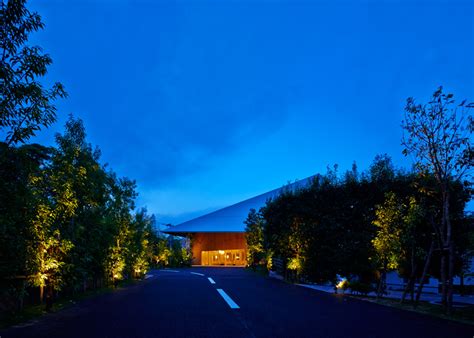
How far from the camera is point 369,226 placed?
17.8 m

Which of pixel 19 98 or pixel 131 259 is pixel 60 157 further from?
pixel 131 259

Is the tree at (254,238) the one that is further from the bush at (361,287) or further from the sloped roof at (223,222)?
the bush at (361,287)

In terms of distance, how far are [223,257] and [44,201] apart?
50965mm

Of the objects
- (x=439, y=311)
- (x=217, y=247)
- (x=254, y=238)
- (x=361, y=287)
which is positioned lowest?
(x=439, y=311)

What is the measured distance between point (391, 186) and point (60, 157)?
1273 cm

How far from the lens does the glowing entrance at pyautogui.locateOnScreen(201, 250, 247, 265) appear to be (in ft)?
194

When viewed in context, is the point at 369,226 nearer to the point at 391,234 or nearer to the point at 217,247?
the point at 391,234

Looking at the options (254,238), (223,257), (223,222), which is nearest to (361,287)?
(254,238)

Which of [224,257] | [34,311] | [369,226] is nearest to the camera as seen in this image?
[34,311]

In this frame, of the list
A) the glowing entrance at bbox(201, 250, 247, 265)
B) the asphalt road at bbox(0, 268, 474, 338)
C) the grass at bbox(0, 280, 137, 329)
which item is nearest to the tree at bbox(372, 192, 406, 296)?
the asphalt road at bbox(0, 268, 474, 338)

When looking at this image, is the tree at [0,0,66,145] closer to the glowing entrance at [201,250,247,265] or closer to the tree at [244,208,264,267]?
the tree at [244,208,264,267]

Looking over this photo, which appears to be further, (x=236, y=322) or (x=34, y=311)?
(x=34, y=311)

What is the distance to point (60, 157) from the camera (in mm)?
12508

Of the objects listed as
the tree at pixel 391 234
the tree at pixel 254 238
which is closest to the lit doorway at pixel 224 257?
the tree at pixel 254 238
